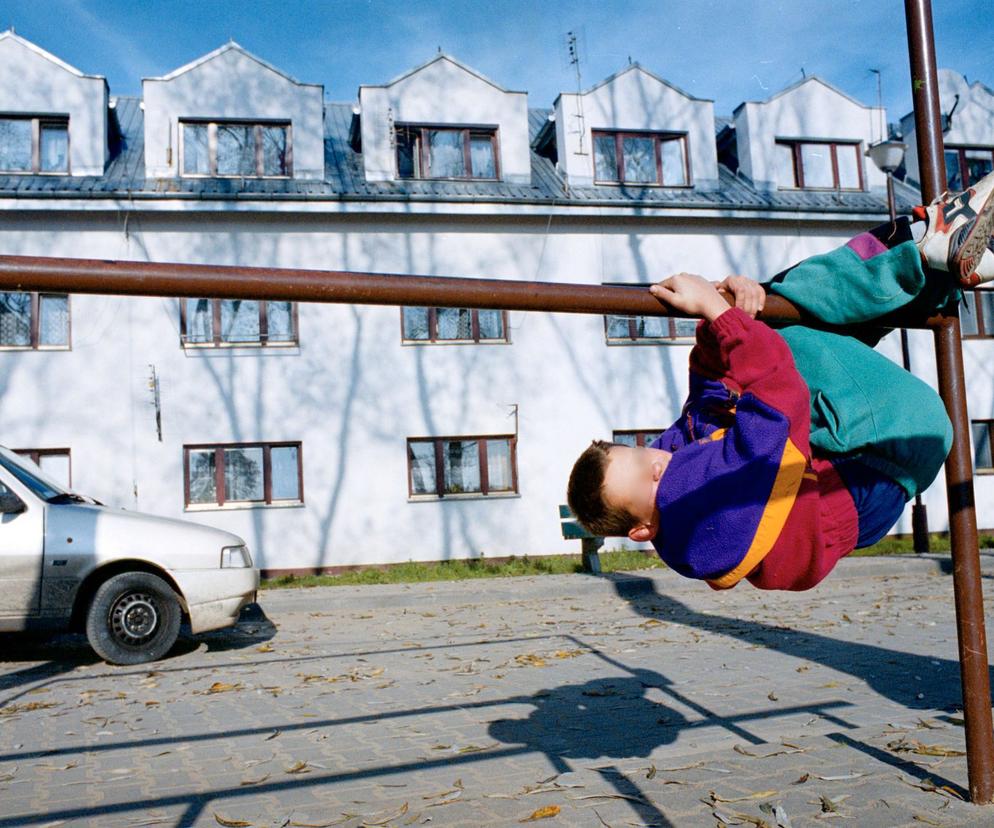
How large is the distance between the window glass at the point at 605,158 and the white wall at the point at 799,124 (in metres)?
3.18

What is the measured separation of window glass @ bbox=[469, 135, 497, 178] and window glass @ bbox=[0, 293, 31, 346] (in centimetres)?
899

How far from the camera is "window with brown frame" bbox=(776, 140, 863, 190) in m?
22.1

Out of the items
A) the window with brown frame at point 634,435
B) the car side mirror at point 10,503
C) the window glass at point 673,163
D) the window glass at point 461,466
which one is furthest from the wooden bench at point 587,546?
the car side mirror at point 10,503

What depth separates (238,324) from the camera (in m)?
18.9

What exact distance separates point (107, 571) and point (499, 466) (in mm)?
11381

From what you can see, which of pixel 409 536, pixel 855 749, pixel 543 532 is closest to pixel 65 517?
pixel 855 749

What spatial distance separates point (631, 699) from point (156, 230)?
14911 mm

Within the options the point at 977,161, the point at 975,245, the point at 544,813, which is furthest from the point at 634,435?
the point at 975,245

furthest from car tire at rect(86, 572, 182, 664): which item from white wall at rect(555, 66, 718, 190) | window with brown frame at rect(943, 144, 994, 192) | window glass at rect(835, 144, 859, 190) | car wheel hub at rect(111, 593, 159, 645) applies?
window with brown frame at rect(943, 144, 994, 192)

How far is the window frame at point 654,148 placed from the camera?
2091 cm

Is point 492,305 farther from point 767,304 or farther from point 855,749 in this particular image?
point 855,749

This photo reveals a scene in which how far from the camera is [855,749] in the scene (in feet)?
14.5

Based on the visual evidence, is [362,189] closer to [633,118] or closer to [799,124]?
[633,118]

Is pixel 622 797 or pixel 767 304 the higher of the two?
pixel 767 304
